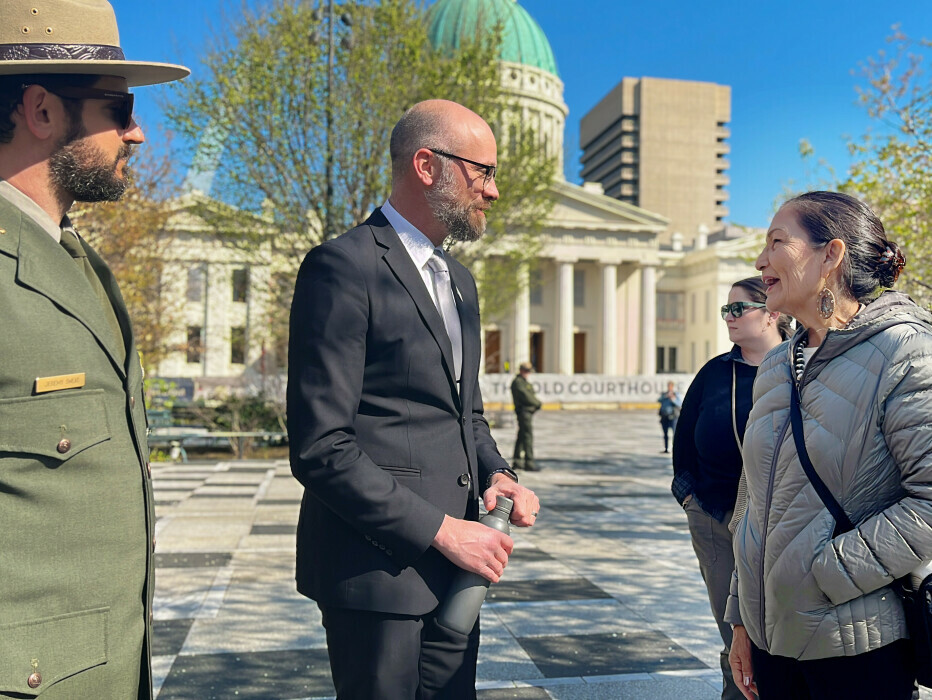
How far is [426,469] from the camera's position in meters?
2.23

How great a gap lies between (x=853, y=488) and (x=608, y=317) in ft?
207

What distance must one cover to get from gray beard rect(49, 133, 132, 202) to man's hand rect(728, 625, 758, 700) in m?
2.12

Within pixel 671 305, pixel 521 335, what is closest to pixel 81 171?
pixel 521 335

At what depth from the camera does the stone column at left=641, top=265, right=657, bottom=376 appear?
65.3 m

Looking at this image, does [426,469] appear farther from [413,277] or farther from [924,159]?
[924,159]

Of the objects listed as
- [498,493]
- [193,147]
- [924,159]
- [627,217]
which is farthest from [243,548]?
[627,217]

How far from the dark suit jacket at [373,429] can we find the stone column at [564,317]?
198 feet

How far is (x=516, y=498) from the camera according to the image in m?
2.35

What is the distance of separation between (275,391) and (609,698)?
16.2 m

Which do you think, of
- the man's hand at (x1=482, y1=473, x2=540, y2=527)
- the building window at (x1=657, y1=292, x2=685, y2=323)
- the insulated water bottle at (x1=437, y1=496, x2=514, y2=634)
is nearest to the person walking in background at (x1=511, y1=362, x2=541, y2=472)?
the man's hand at (x1=482, y1=473, x2=540, y2=527)

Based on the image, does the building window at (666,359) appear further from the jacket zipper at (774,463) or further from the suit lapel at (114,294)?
the suit lapel at (114,294)

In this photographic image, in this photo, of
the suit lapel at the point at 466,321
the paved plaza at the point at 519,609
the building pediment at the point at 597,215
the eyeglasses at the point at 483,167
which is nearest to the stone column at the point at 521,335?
the building pediment at the point at 597,215

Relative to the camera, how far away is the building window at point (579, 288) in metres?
67.9

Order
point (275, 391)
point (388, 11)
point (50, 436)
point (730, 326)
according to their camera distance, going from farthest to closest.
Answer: point (275, 391) → point (388, 11) → point (730, 326) → point (50, 436)
